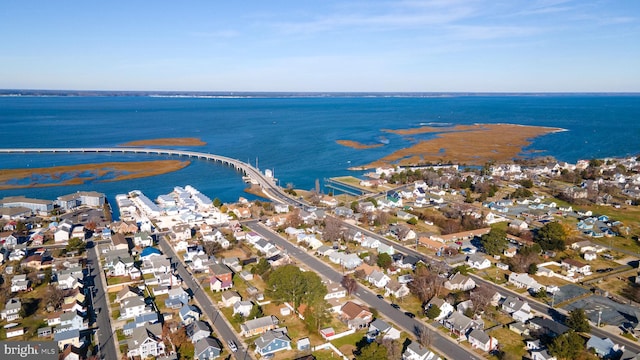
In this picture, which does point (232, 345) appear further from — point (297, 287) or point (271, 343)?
point (297, 287)

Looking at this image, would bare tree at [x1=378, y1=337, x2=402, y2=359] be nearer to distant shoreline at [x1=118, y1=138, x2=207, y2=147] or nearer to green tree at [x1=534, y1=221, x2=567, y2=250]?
green tree at [x1=534, y1=221, x2=567, y2=250]

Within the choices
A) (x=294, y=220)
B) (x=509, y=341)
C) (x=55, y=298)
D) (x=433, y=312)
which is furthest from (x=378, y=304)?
(x=55, y=298)

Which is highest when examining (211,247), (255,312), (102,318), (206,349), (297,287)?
(297,287)

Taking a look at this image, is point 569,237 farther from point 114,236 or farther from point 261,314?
point 114,236

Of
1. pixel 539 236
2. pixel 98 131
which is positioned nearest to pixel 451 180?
pixel 539 236

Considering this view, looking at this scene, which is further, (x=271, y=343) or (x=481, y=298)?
(x=481, y=298)

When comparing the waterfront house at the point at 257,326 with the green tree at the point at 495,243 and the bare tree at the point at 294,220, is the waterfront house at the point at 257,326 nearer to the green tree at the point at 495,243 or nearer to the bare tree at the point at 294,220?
the bare tree at the point at 294,220
